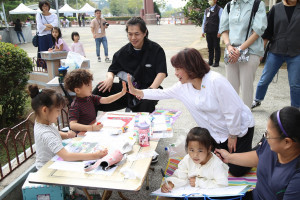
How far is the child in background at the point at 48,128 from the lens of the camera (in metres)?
2.14

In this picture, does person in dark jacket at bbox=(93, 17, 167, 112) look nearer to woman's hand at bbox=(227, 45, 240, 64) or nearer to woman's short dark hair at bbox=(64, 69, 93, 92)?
woman's short dark hair at bbox=(64, 69, 93, 92)

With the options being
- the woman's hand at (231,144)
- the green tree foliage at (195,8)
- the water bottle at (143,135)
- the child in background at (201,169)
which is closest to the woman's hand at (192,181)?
the child in background at (201,169)

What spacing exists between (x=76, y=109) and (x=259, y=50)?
2.68 m

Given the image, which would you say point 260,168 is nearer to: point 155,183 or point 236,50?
point 155,183

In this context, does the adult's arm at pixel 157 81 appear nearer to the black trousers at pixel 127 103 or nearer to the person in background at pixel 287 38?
the black trousers at pixel 127 103

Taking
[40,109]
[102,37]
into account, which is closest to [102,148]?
[40,109]

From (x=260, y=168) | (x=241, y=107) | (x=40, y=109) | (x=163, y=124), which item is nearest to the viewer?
(x=260, y=168)

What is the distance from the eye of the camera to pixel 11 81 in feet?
14.5

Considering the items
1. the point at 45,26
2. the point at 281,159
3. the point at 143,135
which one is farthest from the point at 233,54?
the point at 45,26

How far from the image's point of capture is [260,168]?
191cm

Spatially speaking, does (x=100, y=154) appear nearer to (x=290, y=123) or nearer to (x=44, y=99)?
(x=44, y=99)

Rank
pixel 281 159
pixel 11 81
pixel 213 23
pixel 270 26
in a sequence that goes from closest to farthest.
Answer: pixel 281 159, pixel 270 26, pixel 11 81, pixel 213 23

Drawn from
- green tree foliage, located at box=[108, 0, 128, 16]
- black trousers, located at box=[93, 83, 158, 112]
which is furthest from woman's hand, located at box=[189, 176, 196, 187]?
green tree foliage, located at box=[108, 0, 128, 16]

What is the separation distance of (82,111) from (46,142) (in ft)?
2.61
